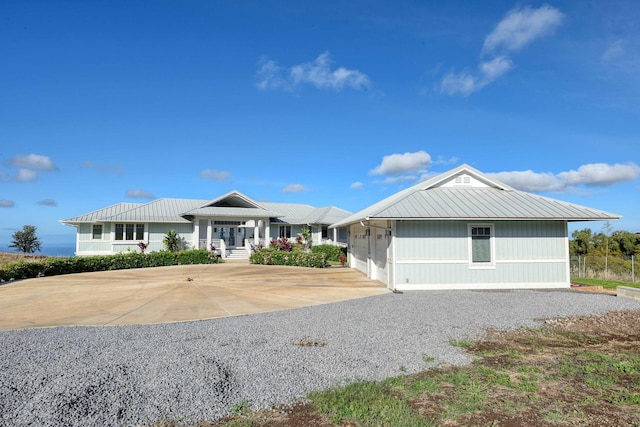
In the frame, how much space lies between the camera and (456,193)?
15266 mm

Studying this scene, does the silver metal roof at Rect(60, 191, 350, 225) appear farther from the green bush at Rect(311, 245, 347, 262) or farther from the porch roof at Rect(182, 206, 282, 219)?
the green bush at Rect(311, 245, 347, 262)

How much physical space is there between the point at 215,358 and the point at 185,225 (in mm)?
25140

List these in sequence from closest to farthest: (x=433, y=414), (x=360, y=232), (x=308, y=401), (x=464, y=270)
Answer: (x=433, y=414)
(x=308, y=401)
(x=464, y=270)
(x=360, y=232)

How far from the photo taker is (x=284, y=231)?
1334 inches

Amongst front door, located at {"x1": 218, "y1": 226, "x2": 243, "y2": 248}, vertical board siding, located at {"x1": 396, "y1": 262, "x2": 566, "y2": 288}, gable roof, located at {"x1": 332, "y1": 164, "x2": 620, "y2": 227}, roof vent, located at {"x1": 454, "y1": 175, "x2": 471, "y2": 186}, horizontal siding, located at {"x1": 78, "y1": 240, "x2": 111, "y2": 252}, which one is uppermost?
roof vent, located at {"x1": 454, "y1": 175, "x2": 471, "y2": 186}

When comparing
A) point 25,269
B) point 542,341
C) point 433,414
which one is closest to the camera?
point 433,414

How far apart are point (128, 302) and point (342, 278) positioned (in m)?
9.28

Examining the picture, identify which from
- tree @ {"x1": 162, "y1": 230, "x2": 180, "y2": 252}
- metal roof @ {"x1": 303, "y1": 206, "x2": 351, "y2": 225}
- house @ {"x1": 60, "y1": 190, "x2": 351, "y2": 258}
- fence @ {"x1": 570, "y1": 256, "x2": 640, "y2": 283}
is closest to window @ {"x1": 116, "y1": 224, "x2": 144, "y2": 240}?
house @ {"x1": 60, "y1": 190, "x2": 351, "y2": 258}

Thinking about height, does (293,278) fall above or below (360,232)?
below

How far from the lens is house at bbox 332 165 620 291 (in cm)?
1316

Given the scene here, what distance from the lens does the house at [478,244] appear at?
13164mm

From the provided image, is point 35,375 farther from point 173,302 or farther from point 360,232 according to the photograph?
point 360,232

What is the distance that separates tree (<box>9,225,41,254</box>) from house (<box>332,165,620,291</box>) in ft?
132

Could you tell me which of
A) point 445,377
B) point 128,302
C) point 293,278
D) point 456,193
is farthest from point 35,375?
point 456,193
